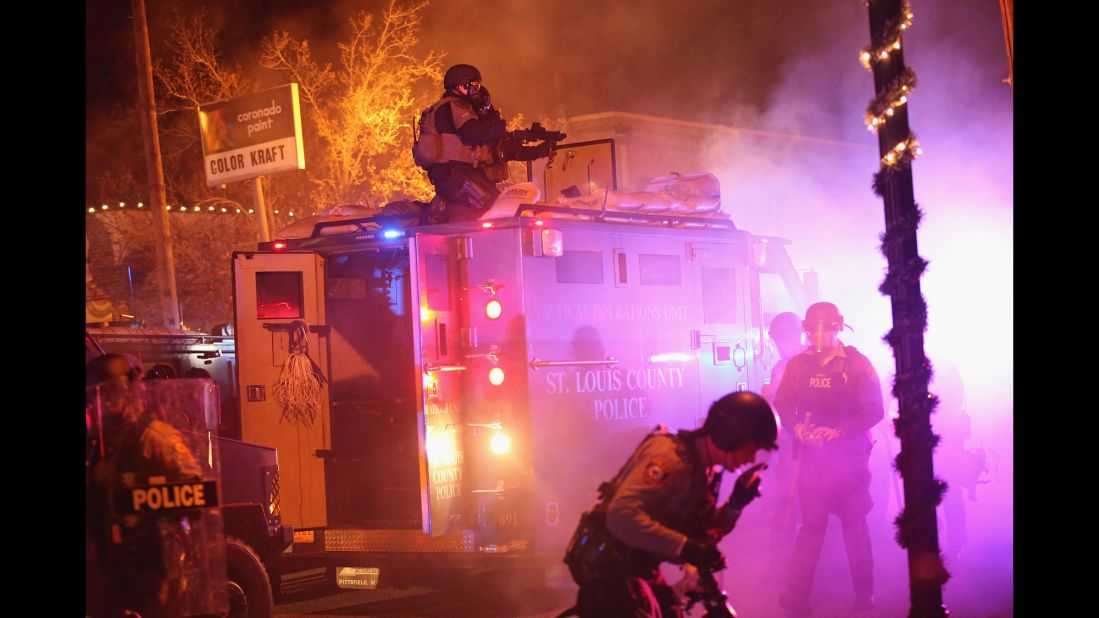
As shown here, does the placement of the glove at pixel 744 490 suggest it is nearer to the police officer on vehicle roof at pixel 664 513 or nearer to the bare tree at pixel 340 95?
the police officer on vehicle roof at pixel 664 513

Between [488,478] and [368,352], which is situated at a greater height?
[368,352]

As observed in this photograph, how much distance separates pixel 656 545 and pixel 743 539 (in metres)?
5.33

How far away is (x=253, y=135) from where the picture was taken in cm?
1736

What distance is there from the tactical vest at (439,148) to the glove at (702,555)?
509 cm

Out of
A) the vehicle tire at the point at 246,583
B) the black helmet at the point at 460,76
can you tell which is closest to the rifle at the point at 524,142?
the black helmet at the point at 460,76

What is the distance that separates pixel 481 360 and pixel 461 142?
6.21ft

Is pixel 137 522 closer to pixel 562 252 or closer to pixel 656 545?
pixel 656 545

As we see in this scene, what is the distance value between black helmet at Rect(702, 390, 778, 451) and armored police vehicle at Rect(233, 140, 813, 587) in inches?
133

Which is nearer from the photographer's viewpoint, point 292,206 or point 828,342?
point 828,342

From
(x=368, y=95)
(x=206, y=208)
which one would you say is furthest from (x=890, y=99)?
(x=206, y=208)

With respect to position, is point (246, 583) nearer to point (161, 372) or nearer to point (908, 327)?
point (161, 372)

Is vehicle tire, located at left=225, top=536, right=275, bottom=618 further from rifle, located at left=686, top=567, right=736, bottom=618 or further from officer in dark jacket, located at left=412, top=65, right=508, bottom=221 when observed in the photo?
rifle, located at left=686, top=567, right=736, bottom=618
